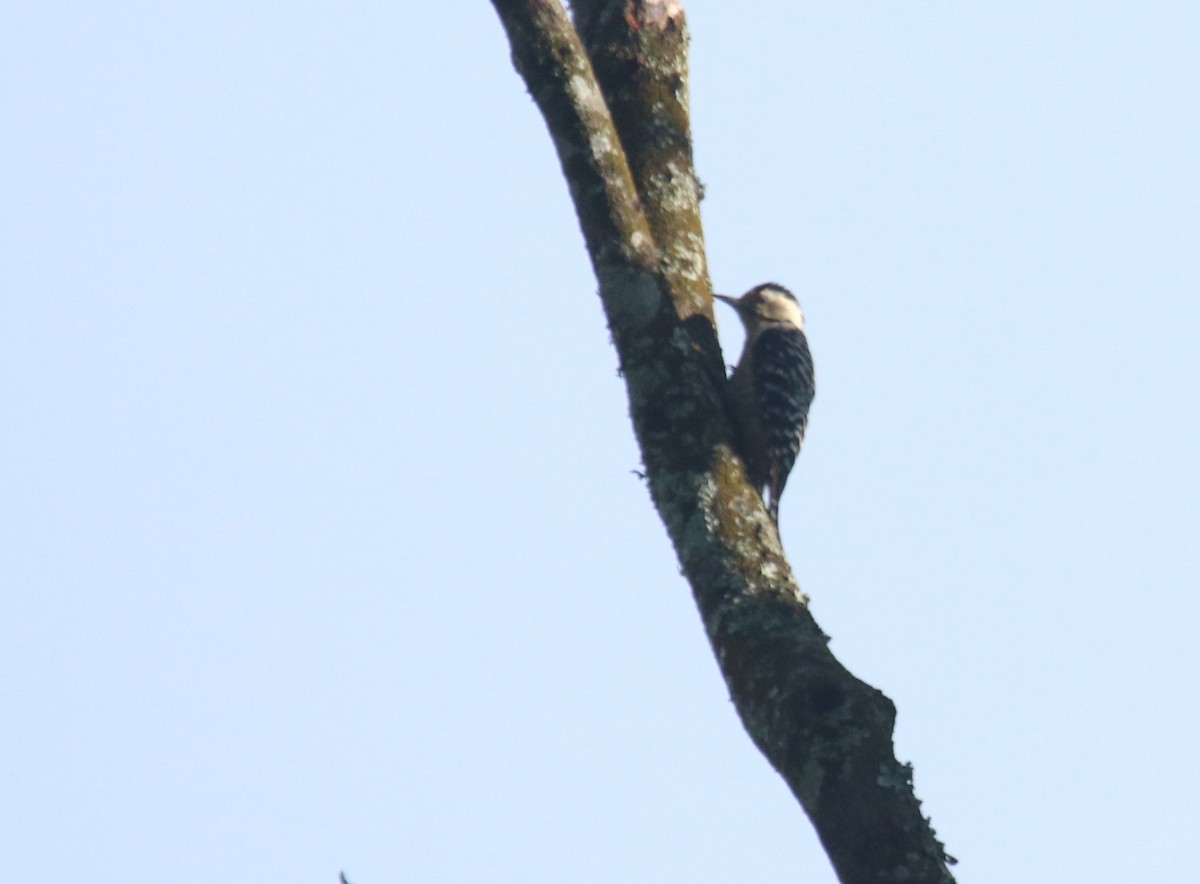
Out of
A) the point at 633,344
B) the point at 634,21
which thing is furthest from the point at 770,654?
the point at 634,21

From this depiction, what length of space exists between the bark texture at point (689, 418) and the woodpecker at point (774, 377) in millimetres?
821

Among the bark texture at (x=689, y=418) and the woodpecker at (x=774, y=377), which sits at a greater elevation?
the woodpecker at (x=774, y=377)

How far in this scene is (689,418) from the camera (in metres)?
4.79

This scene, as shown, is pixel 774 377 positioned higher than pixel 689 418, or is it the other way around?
pixel 774 377

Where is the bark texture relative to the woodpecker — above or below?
below

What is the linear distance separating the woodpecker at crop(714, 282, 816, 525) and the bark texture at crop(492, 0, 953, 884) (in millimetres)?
821

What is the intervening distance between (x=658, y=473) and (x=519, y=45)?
5.38 feet

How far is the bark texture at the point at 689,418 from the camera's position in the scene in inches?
139

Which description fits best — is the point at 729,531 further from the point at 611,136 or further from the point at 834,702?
the point at 611,136

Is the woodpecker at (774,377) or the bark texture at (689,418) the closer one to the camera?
the bark texture at (689,418)

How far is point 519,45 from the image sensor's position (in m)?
5.37

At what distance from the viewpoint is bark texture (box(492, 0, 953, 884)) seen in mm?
3520

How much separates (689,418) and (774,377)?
127 inches

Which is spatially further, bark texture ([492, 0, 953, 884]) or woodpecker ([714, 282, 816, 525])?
woodpecker ([714, 282, 816, 525])
